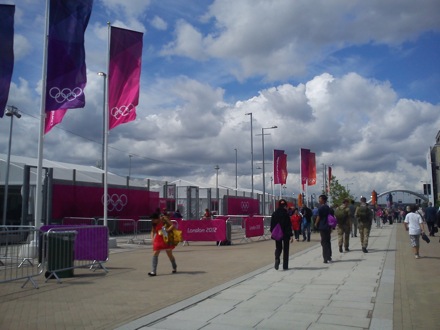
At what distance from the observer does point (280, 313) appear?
6.77m

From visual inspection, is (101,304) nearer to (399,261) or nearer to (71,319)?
(71,319)

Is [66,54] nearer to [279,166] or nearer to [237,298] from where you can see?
[237,298]

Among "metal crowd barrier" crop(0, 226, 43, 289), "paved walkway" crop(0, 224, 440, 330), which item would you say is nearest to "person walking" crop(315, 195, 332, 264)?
"paved walkway" crop(0, 224, 440, 330)

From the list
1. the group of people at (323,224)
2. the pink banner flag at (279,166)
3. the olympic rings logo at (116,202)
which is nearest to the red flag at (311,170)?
the pink banner flag at (279,166)

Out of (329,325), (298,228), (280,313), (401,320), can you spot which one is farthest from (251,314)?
(298,228)

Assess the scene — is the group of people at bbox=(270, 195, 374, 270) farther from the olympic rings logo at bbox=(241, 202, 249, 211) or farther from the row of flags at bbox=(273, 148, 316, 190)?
the olympic rings logo at bbox=(241, 202, 249, 211)

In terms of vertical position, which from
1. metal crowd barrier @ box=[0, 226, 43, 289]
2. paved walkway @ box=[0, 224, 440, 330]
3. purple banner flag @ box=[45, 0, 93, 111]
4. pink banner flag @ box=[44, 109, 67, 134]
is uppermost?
purple banner flag @ box=[45, 0, 93, 111]

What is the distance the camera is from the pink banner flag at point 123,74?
16.9 metres

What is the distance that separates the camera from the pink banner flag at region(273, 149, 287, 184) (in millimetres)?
33531

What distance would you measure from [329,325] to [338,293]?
223 centimetres

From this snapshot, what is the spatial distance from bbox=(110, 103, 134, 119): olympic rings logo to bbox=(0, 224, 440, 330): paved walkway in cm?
628

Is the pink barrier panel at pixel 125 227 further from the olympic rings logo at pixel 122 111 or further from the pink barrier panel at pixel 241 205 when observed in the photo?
the pink barrier panel at pixel 241 205

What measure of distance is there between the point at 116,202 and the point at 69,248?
19.3 m

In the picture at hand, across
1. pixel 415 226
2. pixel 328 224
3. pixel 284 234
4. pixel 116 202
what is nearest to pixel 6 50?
pixel 284 234
